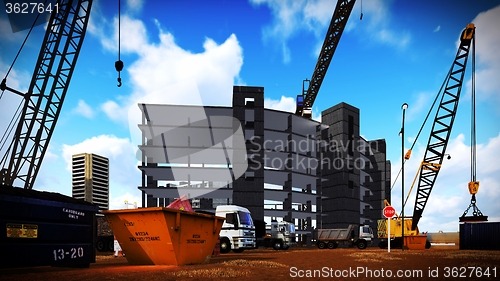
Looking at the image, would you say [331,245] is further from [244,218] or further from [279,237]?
[244,218]

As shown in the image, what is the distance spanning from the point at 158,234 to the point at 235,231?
42.6 ft

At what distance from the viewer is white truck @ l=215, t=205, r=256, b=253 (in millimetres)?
24875

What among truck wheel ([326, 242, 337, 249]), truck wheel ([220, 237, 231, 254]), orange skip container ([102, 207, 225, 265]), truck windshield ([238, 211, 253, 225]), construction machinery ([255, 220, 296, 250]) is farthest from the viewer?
truck wheel ([326, 242, 337, 249])

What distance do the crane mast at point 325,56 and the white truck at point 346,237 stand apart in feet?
89.9

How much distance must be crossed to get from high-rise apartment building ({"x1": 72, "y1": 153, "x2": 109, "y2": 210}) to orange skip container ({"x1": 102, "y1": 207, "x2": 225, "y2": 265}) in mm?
109111

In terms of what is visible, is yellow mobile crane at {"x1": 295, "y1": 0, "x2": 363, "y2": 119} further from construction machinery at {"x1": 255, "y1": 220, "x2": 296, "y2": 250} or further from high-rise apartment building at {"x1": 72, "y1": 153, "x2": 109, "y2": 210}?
high-rise apartment building at {"x1": 72, "y1": 153, "x2": 109, "y2": 210}

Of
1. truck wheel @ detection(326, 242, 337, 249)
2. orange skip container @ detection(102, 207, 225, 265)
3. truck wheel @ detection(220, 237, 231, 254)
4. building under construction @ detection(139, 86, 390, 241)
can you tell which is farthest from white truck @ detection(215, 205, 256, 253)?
building under construction @ detection(139, 86, 390, 241)

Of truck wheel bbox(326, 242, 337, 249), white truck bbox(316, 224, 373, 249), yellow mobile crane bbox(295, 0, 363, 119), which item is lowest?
truck wheel bbox(326, 242, 337, 249)

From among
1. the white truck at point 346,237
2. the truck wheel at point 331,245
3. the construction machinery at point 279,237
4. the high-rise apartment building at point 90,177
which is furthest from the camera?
the high-rise apartment building at point 90,177

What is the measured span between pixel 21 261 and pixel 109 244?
20673 millimetres

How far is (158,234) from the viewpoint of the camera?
1259cm

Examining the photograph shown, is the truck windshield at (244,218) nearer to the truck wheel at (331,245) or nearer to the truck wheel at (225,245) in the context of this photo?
the truck wheel at (225,245)

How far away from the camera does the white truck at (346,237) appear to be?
37.7 meters

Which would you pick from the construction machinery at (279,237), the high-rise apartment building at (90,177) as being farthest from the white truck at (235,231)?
the high-rise apartment building at (90,177)
